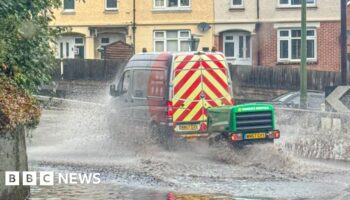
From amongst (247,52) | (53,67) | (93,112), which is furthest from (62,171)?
(247,52)

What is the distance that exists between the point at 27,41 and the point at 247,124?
20.8 feet

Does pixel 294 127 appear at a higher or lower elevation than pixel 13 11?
lower

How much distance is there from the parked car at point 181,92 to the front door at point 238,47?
28774 mm

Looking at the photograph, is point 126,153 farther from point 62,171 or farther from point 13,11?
point 13,11

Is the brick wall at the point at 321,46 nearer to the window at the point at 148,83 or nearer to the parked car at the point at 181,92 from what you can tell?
the window at the point at 148,83

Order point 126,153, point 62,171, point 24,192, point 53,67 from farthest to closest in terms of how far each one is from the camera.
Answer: point 126,153 → point 62,171 → point 53,67 → point 24,192

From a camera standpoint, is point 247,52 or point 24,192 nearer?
point 24,192

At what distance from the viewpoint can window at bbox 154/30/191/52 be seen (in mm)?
49562

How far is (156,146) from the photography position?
1986 centimetres

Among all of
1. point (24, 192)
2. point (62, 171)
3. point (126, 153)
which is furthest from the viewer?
point (126, 153)

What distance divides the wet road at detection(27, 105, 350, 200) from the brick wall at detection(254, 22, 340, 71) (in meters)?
26.2

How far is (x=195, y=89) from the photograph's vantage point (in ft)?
65.6

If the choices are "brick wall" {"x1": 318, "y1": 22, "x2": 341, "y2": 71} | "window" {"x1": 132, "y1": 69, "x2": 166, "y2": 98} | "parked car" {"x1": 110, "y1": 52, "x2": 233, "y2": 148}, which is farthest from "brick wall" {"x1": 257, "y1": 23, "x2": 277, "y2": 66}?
"parked car" {"x1": 110, "y1": 52, "x2": 233, "y2": 148}

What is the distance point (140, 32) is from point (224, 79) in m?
29.9
